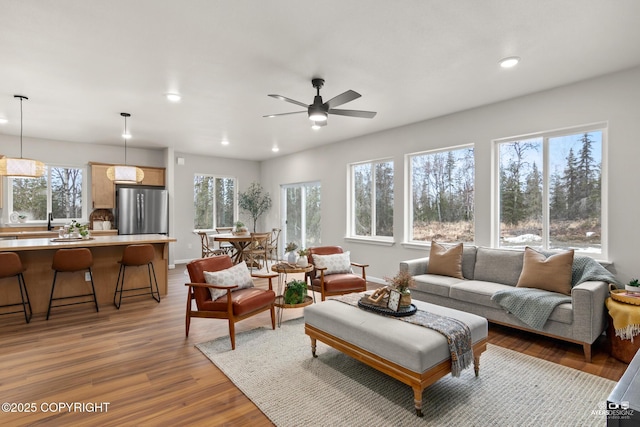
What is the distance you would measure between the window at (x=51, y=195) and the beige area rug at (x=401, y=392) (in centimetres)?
577

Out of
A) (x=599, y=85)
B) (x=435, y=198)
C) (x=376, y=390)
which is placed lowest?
(x=376, y=390)

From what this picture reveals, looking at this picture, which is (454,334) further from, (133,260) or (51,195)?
(51,195)

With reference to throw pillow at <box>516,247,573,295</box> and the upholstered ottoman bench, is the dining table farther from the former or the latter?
throw pillow at <box>516,247,573,295</box>

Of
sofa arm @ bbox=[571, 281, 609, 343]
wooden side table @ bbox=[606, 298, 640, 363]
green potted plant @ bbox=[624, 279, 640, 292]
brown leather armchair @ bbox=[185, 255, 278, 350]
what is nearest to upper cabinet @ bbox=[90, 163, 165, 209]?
brown leather armchair @ bbox=[185, 255, 278, 350]

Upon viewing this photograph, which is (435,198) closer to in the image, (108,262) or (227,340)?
(227,340)

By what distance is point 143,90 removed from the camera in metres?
3.98

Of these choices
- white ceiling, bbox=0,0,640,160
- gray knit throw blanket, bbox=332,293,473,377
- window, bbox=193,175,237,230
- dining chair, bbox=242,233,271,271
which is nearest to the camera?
gray knit throw blanket, bbox=332,293,473,377

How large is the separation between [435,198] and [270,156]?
4.89 metres

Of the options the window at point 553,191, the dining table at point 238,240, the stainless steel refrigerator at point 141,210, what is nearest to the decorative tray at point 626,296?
the window at point 553,191

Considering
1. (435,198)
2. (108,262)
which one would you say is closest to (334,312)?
(435,198)

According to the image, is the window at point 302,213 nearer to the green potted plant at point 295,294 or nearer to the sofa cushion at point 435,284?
the sofa cushion at point 435,284

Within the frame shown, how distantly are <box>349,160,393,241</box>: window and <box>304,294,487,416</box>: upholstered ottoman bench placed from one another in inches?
124

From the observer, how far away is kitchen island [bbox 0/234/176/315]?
412 centimetres

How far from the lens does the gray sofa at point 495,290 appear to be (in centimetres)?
292
